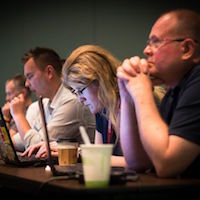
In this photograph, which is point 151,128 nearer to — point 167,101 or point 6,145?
point 167,101

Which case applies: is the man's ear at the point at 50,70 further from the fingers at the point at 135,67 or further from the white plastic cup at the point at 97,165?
the white plastic cup at the point at 97,165

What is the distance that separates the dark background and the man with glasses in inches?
98.1

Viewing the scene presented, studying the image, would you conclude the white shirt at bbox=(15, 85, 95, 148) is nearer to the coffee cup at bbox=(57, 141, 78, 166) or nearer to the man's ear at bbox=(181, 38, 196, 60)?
the coffee cup at bbox=(57, 141, 78, 166)

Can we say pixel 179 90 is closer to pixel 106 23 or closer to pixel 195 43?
pixel 195 43

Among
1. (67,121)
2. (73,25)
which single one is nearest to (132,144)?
(67,121)

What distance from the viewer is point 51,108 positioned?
3.06 metres

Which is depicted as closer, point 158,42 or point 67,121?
point 158,42

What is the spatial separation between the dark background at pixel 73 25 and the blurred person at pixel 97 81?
2.00 metres

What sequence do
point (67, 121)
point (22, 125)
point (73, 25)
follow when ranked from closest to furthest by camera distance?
point (67, 121)
point (22, 125)
point (73, 25)

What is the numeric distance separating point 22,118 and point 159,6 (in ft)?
5.67

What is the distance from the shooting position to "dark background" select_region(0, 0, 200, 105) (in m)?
4.10

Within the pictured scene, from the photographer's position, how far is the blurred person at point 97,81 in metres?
2.06

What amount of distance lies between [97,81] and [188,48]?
2.22 feet

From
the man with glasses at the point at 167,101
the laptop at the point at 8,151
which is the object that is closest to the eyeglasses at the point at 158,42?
the man with glasses at the point at 167,101
